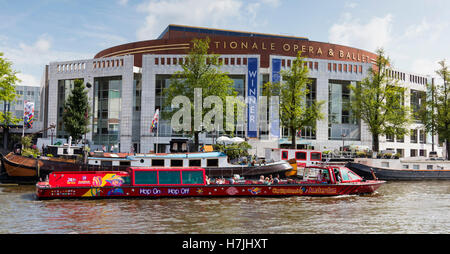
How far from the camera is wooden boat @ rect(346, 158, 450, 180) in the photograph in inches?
1457

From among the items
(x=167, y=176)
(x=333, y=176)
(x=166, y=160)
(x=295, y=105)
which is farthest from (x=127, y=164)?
(x=295, y=105)

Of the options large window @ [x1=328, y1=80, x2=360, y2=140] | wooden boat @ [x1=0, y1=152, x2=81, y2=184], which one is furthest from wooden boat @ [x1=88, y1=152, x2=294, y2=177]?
large window @ [x1=328, y1=80, x2=360, y2=140]

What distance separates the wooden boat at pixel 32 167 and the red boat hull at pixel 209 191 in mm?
7160

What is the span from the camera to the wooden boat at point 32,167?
92.0 feet

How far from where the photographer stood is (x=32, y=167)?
92.2ft

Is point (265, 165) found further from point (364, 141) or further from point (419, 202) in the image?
point (364, 141)

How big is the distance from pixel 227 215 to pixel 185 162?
1084cm

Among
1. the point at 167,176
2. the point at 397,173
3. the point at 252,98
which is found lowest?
the point at 397,173

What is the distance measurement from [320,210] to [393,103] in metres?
29.8

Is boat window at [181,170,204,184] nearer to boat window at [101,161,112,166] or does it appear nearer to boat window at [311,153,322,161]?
boat window at [101,161,112,166]

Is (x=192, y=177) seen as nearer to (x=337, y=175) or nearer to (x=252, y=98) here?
(x=337, y=175)

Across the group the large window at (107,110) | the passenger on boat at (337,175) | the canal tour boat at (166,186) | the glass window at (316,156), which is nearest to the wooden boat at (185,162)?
the canal tour boat at (166,186)

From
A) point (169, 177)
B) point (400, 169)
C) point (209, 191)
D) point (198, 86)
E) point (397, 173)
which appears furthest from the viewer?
point (400, 169)
